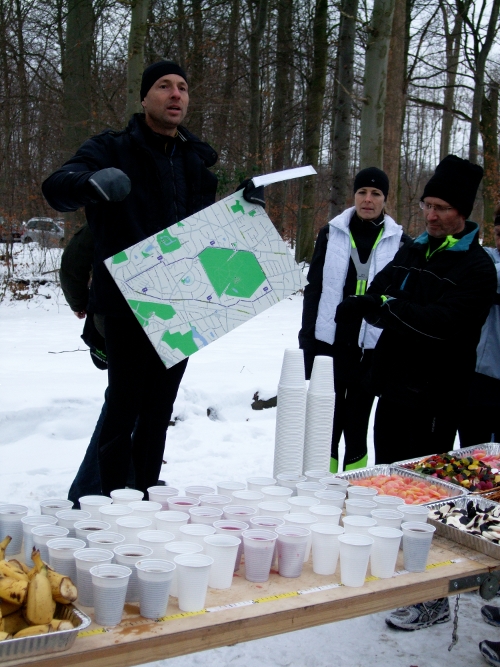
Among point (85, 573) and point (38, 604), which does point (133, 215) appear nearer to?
point (85, 573)

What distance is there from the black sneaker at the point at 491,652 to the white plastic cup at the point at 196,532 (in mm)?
1468

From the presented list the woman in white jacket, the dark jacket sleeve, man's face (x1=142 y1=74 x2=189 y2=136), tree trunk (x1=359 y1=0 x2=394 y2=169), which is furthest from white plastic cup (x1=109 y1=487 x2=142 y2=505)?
tree trunk (x1=359 y1=0 x2=394 y2=169)

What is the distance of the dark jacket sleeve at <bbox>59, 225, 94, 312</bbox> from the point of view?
3379 mm

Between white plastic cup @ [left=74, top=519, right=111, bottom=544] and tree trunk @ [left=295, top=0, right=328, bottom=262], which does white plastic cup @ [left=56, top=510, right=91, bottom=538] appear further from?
tree trunk @ [left=295, top=0, right=328, bottom=262]

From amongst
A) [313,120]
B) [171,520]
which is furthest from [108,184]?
[313,120]

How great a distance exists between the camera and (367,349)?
4125 millimetres

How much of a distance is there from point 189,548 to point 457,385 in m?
2.06

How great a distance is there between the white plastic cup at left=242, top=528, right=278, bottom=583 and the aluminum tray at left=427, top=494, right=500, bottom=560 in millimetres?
750

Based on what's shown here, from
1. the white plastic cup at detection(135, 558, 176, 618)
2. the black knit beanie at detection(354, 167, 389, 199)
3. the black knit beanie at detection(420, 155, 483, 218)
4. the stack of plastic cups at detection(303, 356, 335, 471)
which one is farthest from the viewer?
the black knit beanie at detection(354, 167, 389, 199)

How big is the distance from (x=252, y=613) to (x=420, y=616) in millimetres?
1580

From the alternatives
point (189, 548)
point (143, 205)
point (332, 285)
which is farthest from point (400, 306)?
point (189, 548)

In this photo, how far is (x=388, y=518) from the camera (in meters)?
2.27

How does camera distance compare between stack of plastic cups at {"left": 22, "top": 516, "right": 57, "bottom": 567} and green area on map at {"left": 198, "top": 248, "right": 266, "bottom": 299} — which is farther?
green area on map at {"left": 198, "top": 248, "right": 266, "bottom": 299}

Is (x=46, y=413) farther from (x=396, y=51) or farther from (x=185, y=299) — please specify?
(x=396, y=51)
